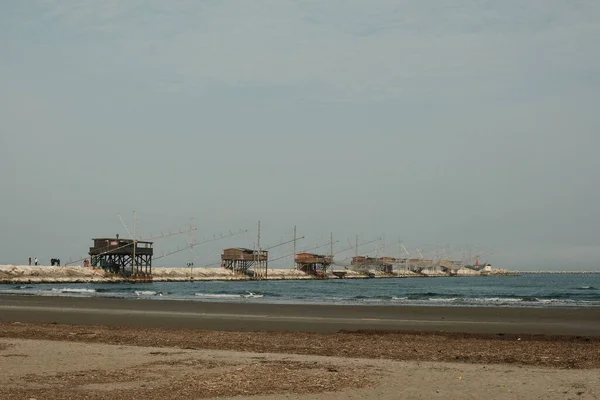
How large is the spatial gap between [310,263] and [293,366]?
157420 millimetres

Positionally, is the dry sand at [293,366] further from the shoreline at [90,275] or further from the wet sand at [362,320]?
the shoreline at [90,275]

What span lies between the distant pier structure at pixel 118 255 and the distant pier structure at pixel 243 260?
118ft

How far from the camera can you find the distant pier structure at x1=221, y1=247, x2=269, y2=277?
14125 centimetres

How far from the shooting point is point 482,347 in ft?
57.0

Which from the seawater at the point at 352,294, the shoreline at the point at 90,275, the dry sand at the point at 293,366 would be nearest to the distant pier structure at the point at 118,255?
the shoreline at the point at 90,275

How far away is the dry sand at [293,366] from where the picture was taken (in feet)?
36.1

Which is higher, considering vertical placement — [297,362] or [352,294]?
[297,362]

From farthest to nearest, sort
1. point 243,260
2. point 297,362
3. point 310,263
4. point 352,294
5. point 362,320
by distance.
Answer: point 310,263
point 243,260
point 352,294
point 362,320
point 297,362

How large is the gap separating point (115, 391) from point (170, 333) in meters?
9.87

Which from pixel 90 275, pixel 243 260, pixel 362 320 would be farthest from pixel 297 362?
pixel 243 260

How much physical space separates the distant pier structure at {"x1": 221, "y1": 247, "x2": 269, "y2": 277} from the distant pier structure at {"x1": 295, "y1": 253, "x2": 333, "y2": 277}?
2585cm

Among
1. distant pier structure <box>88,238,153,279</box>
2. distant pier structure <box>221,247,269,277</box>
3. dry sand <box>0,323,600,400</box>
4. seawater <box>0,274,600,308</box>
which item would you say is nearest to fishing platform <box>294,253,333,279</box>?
distant pier structure <box>221,247,269,277</box>

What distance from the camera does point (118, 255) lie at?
105 meters

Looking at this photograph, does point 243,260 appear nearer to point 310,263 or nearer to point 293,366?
point 310,263
